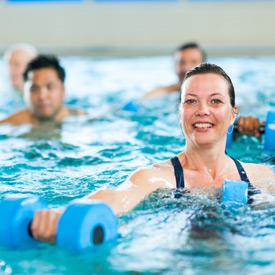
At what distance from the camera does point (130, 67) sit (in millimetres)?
10961

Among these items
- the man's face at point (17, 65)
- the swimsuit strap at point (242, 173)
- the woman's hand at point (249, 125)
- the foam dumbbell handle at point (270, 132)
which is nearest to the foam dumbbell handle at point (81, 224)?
the swimsuit strap at point (242, 173)

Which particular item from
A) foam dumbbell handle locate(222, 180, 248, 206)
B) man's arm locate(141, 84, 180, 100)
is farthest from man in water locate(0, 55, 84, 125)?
foam dumbbell handle locate(222, 180, 248, 206)

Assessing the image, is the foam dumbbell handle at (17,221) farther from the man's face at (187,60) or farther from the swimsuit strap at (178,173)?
the man's face at (187,60)

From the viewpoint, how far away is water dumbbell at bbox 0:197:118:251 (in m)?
2.63

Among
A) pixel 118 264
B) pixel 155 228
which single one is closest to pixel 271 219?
pixel 155 228

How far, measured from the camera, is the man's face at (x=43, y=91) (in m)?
6.00

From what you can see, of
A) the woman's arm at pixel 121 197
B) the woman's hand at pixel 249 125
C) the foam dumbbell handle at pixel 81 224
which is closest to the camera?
the foam dumbbell handle at pixel 81 224

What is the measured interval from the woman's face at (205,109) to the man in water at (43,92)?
2809 mm

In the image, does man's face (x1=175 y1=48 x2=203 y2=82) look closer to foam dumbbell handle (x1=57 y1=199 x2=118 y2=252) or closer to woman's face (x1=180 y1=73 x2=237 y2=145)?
woman's face (x1=180 y1=73 x2=237 y2=145)

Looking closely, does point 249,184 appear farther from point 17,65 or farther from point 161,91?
point 17,65

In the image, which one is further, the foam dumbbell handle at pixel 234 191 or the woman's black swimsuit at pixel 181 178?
the woman's black swimsuit at pixel 181 178

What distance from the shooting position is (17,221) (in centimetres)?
274

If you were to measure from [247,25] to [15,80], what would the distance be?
6401mm

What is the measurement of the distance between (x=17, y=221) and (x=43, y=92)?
3.36m
